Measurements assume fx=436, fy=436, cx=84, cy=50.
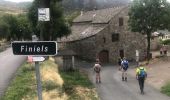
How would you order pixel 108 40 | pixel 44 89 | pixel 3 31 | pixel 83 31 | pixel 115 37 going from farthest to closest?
pixel 3 31 → pixel 83 31 → pixel 115 37 → pixel 108 40 → pixel 44 89

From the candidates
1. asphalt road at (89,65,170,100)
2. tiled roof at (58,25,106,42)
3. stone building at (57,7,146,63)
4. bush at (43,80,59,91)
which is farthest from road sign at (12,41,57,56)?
tiled roof at (58,25,106,42)

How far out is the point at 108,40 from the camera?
58250 mm

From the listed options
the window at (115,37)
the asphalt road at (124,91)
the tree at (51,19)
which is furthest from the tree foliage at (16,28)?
the asphalt road at (124,91)

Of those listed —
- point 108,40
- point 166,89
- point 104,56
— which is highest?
point 108,40

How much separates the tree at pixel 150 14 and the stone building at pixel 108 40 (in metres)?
6.21

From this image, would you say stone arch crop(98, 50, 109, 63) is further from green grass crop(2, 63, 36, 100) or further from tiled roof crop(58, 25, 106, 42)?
green grass crop(2, 63, 36, 100)

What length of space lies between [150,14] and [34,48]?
147 feet

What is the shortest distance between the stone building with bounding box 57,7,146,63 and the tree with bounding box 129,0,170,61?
20.4 ft

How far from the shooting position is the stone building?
5731 centimetres

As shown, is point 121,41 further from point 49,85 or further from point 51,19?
point 49,85

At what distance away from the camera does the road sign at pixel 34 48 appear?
21.9ft

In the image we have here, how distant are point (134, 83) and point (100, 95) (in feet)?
20.3

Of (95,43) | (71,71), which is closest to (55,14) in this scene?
(95,43)

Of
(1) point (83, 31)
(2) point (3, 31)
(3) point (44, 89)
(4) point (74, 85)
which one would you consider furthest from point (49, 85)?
(2) point (3, 31)
